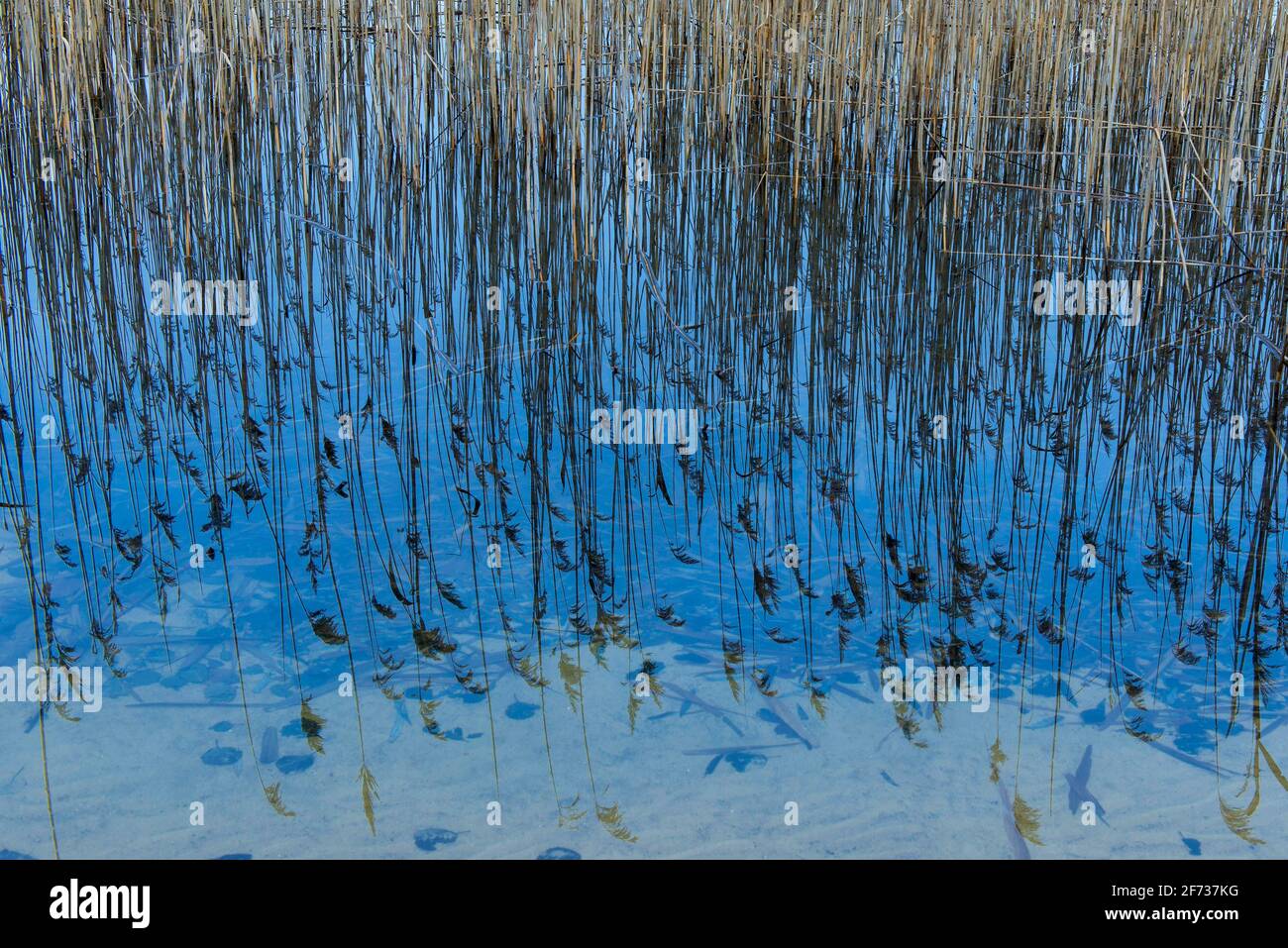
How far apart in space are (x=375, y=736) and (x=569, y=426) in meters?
0.67

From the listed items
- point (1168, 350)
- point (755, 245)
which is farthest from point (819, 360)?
point (1168, 350)

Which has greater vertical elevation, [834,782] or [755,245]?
[755,245]

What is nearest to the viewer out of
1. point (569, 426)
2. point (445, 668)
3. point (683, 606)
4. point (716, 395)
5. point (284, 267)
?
point (445, 668)

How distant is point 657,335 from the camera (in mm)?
2270

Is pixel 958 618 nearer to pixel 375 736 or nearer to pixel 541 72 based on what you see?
pixel 375 736

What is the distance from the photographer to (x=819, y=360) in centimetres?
229

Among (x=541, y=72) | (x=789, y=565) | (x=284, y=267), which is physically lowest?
(x=789, y=565)

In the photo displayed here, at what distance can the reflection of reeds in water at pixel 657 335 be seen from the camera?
1.81 m

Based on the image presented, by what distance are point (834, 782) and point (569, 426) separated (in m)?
0.80

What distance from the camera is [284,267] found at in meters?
2.62

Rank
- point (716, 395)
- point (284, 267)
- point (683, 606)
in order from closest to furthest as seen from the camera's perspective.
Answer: point (683, 606)
point (716, 395)
point (284, 267)

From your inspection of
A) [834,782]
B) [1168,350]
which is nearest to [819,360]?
[1168,350]

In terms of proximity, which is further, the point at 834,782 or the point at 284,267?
the point at 284,267

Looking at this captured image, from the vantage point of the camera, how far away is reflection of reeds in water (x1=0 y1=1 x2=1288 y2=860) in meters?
1.81
